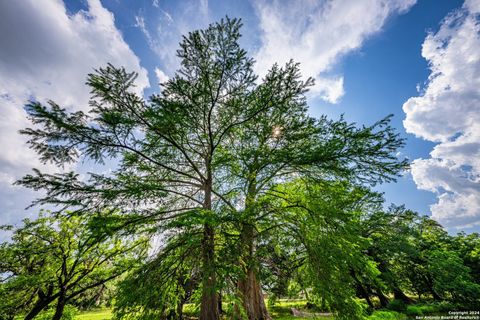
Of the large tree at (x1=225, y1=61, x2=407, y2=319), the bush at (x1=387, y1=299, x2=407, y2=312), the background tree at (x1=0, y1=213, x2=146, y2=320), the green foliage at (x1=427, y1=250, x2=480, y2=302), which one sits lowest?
the bush at (x1=387, y1=299, x2=407, y2=312)

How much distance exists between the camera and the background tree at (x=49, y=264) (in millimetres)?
9570

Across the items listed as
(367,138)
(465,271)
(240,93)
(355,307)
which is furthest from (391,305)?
(240,93)

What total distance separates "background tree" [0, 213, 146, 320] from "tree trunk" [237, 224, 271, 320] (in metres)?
5.17

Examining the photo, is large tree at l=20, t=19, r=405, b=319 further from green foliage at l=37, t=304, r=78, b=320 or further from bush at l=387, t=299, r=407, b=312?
bush at l=387, t=299, r=407, b=312

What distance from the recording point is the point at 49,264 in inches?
414

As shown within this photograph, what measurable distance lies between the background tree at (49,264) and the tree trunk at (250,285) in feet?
16.9

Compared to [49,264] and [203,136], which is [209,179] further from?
[49,264]

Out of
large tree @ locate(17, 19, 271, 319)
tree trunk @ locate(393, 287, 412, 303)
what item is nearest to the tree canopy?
large tree @ locate(17, 19, 271, 319)

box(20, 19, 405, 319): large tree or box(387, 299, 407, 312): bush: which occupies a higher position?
box(20, 19, 405, 319): large tree

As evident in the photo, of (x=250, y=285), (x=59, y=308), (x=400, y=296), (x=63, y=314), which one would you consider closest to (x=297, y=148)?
(x=250, y=285)

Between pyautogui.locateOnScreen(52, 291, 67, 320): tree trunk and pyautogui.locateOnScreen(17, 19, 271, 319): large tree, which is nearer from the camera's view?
pyautogui.locateOnScreen(17, 19, 271, 319): large tree

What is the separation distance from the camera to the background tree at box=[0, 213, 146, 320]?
9.57 meters

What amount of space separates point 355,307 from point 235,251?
3.90 m

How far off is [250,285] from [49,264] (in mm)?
10898
